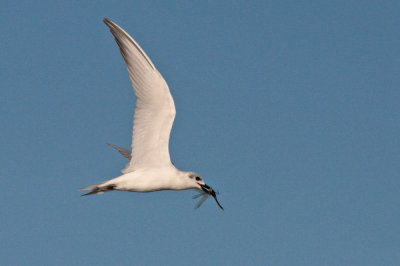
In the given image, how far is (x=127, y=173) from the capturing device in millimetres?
25469

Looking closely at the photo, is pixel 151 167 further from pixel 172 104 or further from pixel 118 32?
pixel 118 32

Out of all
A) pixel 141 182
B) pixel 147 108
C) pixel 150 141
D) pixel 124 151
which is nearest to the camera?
pixel 147 108

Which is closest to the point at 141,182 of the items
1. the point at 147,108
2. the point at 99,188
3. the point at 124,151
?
the point at 99,188

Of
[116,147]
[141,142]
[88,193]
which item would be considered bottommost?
[88,193]

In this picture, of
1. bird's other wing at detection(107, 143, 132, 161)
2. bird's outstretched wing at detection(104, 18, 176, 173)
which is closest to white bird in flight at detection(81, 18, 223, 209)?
bird's outstretched wing at detection(104, 18, 176, 173)

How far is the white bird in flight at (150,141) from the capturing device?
2394 centimetres

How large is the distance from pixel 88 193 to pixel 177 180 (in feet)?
9.89

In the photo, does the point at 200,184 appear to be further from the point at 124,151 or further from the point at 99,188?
the point at 124,151

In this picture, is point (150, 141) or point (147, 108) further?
point (150, 141)

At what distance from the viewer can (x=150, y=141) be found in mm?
25375

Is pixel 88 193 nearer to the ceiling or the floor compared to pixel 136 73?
nearer to the floor

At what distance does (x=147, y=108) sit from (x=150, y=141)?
4.15ft

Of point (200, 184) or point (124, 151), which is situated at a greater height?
point (124, 151)

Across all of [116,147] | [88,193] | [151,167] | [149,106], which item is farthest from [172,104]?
[116,147]
